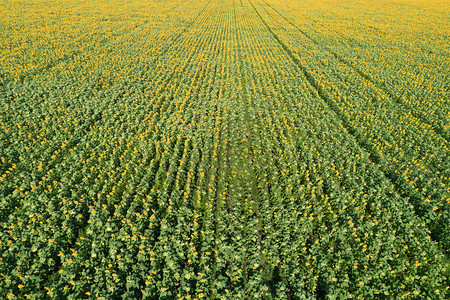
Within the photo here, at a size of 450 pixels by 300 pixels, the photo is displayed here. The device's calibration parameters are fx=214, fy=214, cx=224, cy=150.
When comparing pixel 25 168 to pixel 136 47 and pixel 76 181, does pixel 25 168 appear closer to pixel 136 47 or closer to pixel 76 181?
pixel 76 181

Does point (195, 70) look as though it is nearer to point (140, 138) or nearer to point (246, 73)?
point (246, 73)

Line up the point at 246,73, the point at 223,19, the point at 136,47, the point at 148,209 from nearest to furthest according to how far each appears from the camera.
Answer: the point at 148,209 → the point at 246,73 → the point at 136,47 → the point at 223,19

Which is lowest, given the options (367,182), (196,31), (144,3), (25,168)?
(367,182)

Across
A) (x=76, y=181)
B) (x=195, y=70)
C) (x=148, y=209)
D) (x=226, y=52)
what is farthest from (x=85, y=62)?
(x=148, y=209)

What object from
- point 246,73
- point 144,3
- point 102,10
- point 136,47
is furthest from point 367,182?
point 144,3

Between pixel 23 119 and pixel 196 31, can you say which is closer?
pixel 23 119

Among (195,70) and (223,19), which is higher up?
(223,19)

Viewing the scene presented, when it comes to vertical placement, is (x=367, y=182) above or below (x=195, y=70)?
below

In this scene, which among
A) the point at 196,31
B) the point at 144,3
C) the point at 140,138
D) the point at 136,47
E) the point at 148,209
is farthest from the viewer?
the point at 144,3

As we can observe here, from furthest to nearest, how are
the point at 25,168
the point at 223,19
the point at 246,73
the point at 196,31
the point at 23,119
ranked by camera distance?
the point at 223,19
the point at 196,31
the point at 246,73
the point at 23,119
the point at 25,168
